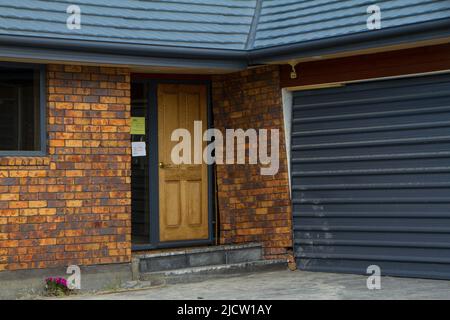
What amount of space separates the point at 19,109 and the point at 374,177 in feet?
14.8

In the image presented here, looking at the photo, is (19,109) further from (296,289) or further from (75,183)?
(296,289)

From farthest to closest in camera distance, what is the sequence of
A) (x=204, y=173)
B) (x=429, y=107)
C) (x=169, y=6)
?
(x=204, y=173)
(x=169, y=6)
(x=429, y=107)

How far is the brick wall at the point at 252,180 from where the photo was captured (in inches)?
445

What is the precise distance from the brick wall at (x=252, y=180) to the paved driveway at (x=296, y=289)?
0.87m

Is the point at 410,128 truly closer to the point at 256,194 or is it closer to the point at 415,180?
the point at 415,180

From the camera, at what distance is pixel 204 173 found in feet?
Result: 39.1

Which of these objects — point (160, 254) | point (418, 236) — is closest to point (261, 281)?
point (160, 254)

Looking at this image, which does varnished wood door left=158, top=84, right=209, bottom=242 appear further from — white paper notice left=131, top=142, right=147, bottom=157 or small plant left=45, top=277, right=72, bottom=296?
small plant left=45, top=277, right=72, bottom=296

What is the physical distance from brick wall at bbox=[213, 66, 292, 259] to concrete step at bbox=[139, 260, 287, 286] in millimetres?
203

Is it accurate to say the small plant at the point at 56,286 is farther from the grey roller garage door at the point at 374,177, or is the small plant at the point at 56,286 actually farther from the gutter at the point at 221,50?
the grey roller garage door at the point at 374,177

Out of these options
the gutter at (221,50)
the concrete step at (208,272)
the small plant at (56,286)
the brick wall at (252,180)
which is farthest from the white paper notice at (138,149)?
the small plant at (56,286)

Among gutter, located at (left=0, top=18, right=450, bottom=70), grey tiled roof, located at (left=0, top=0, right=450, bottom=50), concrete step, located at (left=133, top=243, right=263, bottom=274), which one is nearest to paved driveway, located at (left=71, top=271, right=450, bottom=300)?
concrete step, located at (left=133, top=243, right=263, bottom=274)

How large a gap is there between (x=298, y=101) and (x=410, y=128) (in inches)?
69.1

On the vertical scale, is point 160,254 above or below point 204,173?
below
